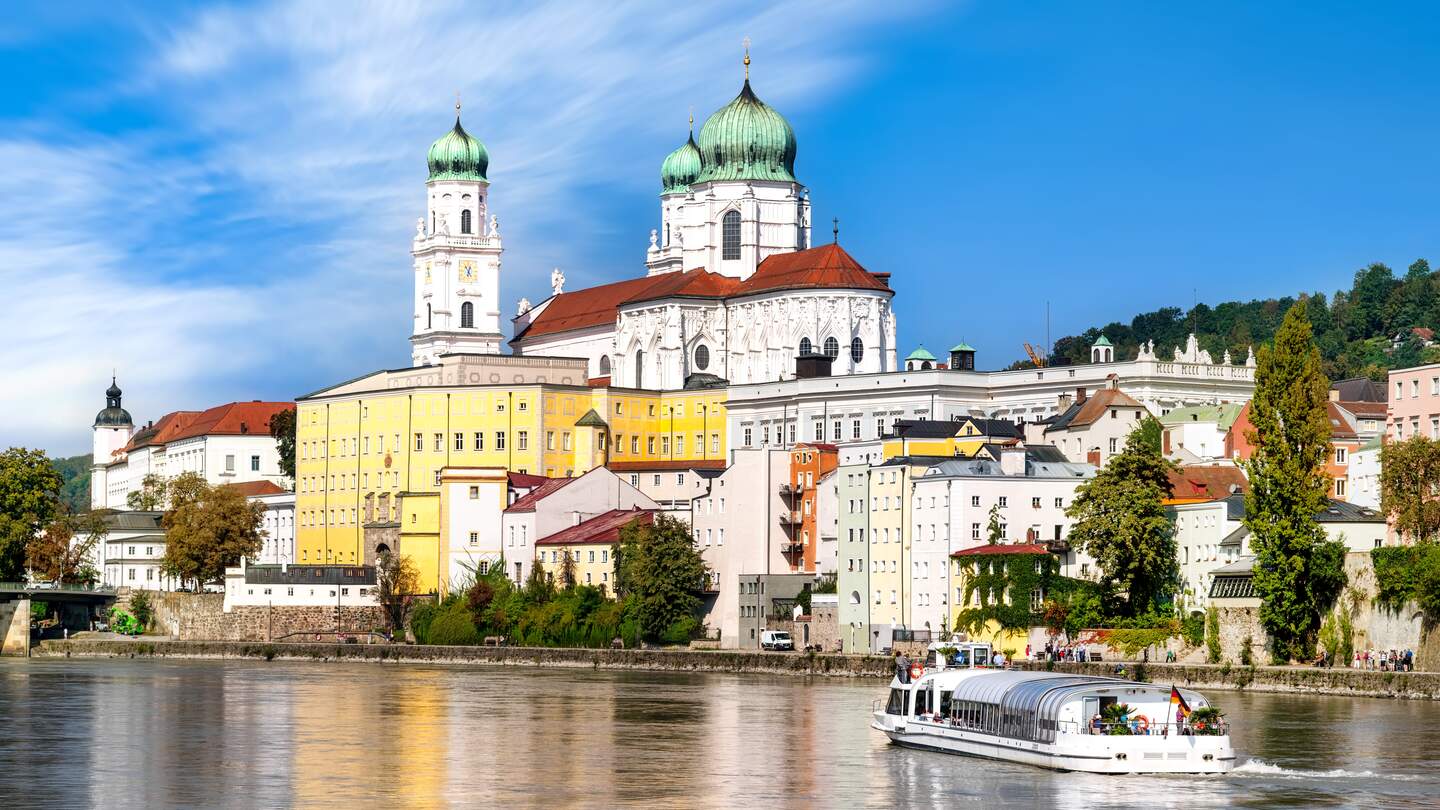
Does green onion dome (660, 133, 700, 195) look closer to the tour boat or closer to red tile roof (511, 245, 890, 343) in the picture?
red tile roof (511, 245, 890, 343)

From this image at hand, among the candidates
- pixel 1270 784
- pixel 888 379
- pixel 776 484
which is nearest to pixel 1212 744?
pixel 1270 784

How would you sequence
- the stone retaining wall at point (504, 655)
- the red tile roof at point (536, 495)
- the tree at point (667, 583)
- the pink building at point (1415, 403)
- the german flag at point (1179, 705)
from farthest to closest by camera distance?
the red tile roof at point (536, 495)
the tree at point (667, 583)
the stone retaining wall at point (504, 655)
the pink building at point (1415, 403)
the german flag at point (1179, 705)

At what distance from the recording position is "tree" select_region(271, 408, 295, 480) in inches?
6294

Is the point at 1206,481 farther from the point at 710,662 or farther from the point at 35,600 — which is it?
the point at 35,600

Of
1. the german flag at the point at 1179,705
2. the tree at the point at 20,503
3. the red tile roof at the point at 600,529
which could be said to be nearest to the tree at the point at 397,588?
the red tile roof at the point at 600,529

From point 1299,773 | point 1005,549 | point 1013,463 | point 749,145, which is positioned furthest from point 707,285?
point 1299,773

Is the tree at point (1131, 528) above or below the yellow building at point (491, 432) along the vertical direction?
below

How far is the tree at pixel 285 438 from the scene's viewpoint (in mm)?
159875

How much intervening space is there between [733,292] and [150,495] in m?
52.8

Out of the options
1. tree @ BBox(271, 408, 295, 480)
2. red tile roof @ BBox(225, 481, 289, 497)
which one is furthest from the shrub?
red tile roof @ BBox(225, 481, 289, 497)

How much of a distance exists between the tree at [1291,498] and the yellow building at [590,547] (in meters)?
38.2

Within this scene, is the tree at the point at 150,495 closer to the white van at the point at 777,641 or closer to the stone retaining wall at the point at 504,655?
the stone retaining wall at the point at 504,655

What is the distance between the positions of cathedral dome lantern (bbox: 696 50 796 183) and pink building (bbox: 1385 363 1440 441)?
220ft

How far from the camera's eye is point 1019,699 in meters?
52.2
